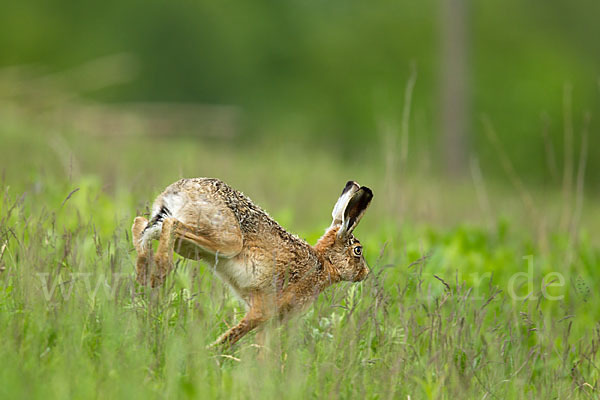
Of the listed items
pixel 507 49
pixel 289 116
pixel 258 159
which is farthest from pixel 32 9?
pixel 258 159

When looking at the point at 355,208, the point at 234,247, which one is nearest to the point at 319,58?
the point at 355,208

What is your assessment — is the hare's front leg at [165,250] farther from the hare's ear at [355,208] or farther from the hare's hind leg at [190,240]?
the hare's ear at [355,208]

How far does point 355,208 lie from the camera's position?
5.48 meters

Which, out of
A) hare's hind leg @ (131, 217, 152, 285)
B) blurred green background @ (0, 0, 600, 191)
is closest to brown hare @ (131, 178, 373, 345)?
hare's hind leg @ (131, 217, 152, 285)

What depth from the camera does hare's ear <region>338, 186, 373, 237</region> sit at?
17.4ft

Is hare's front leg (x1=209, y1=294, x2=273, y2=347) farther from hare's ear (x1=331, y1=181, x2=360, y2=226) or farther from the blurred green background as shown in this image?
the blurred green background

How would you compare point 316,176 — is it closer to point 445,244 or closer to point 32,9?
point 445,244

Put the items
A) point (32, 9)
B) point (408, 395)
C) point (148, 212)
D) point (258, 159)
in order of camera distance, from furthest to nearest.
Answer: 1. point (32, 9)
2. point (258, 159)
3. point (148, 212)
4. point (408, 395)

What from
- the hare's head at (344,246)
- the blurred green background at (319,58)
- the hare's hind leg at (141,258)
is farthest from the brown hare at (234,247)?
the blurred green background at (319,58)

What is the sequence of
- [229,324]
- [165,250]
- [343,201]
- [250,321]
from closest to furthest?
[165,250] < [250,321] < [229,324] < [343,201]

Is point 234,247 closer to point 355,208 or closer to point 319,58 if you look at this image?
point 355,208

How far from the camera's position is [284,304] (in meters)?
4.97

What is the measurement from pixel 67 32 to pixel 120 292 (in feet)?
Result: 106

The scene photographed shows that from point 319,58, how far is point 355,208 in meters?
33.5
